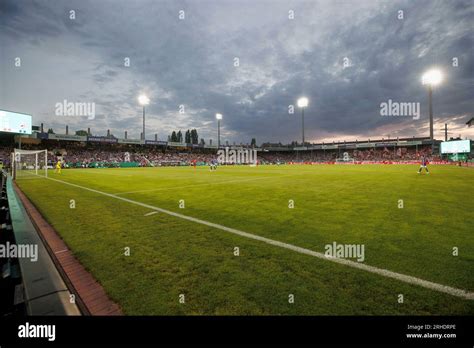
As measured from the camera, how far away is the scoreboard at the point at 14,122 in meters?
32.9

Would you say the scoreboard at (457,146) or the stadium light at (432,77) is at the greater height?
the stadium light at (432,77)

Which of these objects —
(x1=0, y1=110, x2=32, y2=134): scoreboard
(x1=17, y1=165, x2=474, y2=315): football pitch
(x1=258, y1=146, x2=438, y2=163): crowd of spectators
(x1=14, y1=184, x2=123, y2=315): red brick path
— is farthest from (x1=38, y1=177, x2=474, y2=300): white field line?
(x1=258, y1=146, x2=438, y2=163): crowd of spectators

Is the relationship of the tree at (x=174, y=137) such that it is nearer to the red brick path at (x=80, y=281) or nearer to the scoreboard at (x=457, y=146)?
the scoreboard at (x=457, y=146)

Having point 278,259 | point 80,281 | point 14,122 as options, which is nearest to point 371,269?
point 278,259

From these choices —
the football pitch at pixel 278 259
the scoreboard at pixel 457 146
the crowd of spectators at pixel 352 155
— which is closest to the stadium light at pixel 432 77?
the scoreboard at pixel 457 146

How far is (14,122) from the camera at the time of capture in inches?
1350

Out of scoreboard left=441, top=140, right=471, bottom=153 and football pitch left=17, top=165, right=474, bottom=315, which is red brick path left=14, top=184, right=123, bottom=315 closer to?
football pitch left=17, top=165, right=474, bottom=315

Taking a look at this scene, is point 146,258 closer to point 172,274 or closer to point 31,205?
point 172,274

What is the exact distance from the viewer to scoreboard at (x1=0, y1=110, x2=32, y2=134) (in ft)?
108
